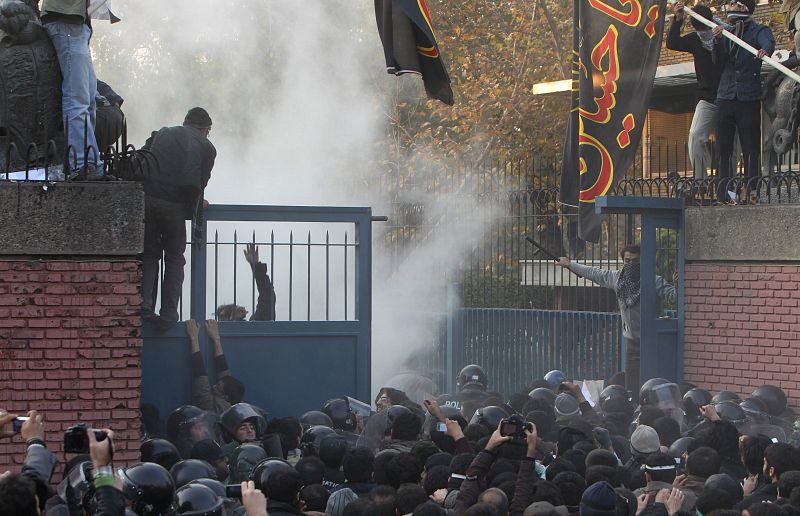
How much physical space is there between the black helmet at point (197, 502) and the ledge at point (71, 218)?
2.19 m

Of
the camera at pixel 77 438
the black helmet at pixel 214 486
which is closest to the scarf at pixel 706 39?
the black helmet at pixel 214 486

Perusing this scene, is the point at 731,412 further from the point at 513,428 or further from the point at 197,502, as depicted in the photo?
the point at 197,502

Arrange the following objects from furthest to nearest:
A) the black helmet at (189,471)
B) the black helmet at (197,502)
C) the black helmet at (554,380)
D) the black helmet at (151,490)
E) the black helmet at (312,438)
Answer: the black helmet at (554,380), the black helmet at (312,438), the black helmet at (189,471), the black helmet at (151,490), the black helmet at (197,502)

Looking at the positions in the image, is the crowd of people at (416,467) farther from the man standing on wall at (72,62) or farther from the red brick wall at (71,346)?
the man standing on wall at (72,62)

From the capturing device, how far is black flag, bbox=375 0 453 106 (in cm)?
959

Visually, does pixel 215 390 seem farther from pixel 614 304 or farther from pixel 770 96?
pixel 770 96

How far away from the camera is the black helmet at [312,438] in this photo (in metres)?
7.14

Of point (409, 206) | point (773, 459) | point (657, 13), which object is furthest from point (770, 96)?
point (773, 459)

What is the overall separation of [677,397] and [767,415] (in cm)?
72

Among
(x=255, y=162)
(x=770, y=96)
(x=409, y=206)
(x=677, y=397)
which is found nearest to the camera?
(x=677, y=397)

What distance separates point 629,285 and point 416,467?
581 cm

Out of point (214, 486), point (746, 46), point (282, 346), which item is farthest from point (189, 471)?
point (746, 46)

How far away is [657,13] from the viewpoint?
11227 mm

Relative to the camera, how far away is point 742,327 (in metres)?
11.1
